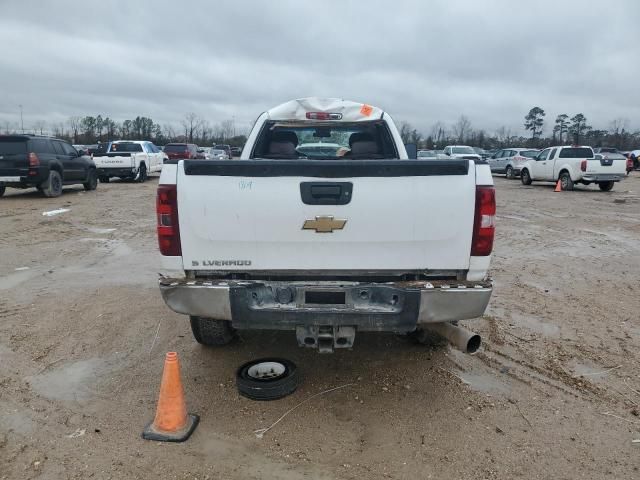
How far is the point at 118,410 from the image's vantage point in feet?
10.9

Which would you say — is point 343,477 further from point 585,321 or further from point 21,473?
point 585,321

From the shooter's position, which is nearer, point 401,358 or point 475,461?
point 475,461

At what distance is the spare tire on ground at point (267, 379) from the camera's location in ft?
11.2

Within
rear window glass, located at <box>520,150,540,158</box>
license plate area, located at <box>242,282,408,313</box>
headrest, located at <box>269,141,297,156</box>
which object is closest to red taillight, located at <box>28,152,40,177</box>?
headrest, located at <box>269,141,297,156</box>

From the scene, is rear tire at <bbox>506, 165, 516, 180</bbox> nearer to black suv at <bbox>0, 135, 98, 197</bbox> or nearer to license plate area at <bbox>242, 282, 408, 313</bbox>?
black suv at <bbox>0, 135, 98, 197</bbox>

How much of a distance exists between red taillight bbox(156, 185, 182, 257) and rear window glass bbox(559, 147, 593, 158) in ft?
68.0

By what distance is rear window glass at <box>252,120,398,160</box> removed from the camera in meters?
5.55

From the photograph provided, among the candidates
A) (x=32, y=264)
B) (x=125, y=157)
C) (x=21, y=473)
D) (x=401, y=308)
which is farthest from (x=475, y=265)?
(x=125, y=157)

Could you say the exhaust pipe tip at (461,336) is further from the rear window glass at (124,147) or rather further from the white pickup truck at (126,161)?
the rear window glass at (124,147)

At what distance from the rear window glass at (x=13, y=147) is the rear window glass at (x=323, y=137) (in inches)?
432

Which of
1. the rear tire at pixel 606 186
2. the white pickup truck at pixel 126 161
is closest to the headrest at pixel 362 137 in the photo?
the white pickup truck at pixel 126 161

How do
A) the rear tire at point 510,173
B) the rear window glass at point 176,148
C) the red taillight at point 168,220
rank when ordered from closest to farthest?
the red taillight at point 168,220 < the rear tire at point 510,173 < the rear window glass at point 176,148

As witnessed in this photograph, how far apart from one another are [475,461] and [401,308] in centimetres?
96

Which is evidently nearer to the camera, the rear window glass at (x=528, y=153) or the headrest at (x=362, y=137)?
the headrest at (x=362, y=137)
